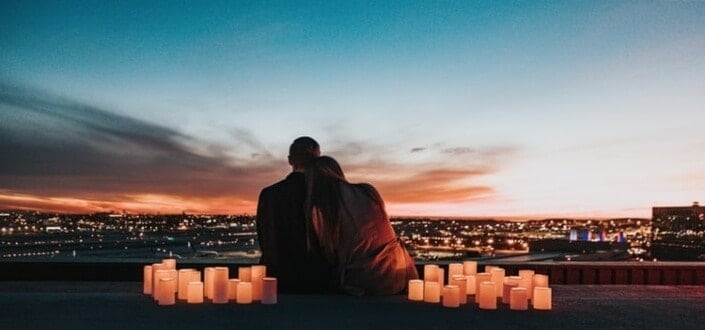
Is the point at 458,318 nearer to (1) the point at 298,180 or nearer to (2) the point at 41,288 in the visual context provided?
(1) the point at 298,180

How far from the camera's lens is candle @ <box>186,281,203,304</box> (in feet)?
21.9

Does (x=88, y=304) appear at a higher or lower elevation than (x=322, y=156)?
lower

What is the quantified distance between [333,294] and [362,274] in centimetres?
36

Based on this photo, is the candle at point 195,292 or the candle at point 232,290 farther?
the candle at point 232,290

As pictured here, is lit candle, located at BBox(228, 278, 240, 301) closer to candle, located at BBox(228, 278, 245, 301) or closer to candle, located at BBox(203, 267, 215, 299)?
candle, located at BBox(228, 278, 245, 301)

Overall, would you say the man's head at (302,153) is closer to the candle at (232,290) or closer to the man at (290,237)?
the man at (290,237)

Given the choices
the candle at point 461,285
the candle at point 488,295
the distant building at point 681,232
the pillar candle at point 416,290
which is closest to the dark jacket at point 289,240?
the pillar candle at point 416,290

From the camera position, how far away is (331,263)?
7637 mm

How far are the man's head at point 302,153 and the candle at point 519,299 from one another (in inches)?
103

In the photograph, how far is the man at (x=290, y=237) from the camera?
7637 millimetres

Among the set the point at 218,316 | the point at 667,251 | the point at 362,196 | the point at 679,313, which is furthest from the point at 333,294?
the point at 667,251

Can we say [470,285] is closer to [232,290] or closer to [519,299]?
[519,299]

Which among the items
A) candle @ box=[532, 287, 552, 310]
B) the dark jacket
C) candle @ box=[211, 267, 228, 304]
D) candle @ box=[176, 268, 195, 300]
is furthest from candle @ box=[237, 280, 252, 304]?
candle @ box=[532, 287, 552, 310]

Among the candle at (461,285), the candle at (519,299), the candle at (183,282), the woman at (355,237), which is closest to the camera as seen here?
the candle at (519,299)
